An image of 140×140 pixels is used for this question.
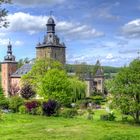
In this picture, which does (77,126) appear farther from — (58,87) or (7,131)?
(58,87)

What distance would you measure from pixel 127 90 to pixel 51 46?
6229cm

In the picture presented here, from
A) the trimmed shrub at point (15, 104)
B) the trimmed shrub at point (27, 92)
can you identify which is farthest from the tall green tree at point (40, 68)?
the trimmed shrub at point (15, 104)

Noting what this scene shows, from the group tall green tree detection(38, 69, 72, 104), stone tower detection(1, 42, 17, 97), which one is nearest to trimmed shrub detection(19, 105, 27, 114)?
tall green tree detection(38, 69, 72, 104)

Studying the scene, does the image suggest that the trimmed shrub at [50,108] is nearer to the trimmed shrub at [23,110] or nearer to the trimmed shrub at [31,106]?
the trimmed shrub at [31,106]

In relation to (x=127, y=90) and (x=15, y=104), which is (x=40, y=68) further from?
(x=127, y=90)

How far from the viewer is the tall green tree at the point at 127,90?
1261 inches

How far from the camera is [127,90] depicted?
3228 cm

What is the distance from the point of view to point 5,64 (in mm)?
98062

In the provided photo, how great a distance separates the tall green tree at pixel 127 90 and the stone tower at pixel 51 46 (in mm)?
60331

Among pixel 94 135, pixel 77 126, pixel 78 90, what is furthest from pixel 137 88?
pixel 78 90

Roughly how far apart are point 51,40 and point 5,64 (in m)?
14.0

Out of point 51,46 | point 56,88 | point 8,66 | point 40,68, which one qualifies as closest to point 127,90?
point 56,88

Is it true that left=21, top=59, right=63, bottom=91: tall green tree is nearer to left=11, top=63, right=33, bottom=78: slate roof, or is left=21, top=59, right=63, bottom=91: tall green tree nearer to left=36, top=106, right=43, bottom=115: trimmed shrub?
left=11, top=63, right=33, bottom=78: slate roof

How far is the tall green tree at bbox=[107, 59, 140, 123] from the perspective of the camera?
32031mm
